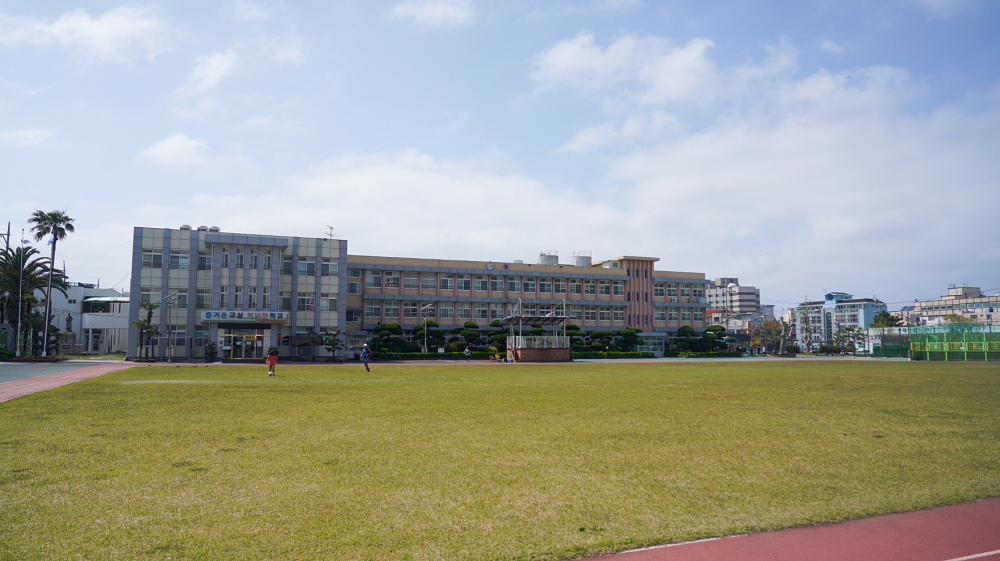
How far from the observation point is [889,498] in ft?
25.4

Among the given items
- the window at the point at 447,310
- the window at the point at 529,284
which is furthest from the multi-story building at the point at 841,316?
the window at the point at 447,310

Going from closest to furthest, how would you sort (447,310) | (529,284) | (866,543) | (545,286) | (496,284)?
(866,543), (447,310), (496,284), (529,284), (545,286)

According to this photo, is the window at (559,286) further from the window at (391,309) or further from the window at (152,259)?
the window at (152,259)

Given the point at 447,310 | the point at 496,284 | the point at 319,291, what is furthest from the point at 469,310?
the point at 319,291

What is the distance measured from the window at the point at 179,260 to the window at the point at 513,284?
39344 millimetres

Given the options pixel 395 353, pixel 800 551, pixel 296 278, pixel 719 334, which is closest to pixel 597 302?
pixel 719 334

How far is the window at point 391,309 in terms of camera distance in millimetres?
77500

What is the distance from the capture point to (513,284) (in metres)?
84.6

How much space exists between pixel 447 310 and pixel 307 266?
64.8ft

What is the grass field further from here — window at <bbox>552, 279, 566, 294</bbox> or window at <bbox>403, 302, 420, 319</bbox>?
window at <bbox>552, 279, 566, 294</bbox>

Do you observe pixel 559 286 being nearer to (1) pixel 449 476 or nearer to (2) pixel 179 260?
(2) pixel 179 260

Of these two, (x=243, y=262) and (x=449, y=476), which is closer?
(x=449, y=476)

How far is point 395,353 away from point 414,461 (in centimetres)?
5946

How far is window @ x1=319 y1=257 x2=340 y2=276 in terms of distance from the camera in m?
68.4
